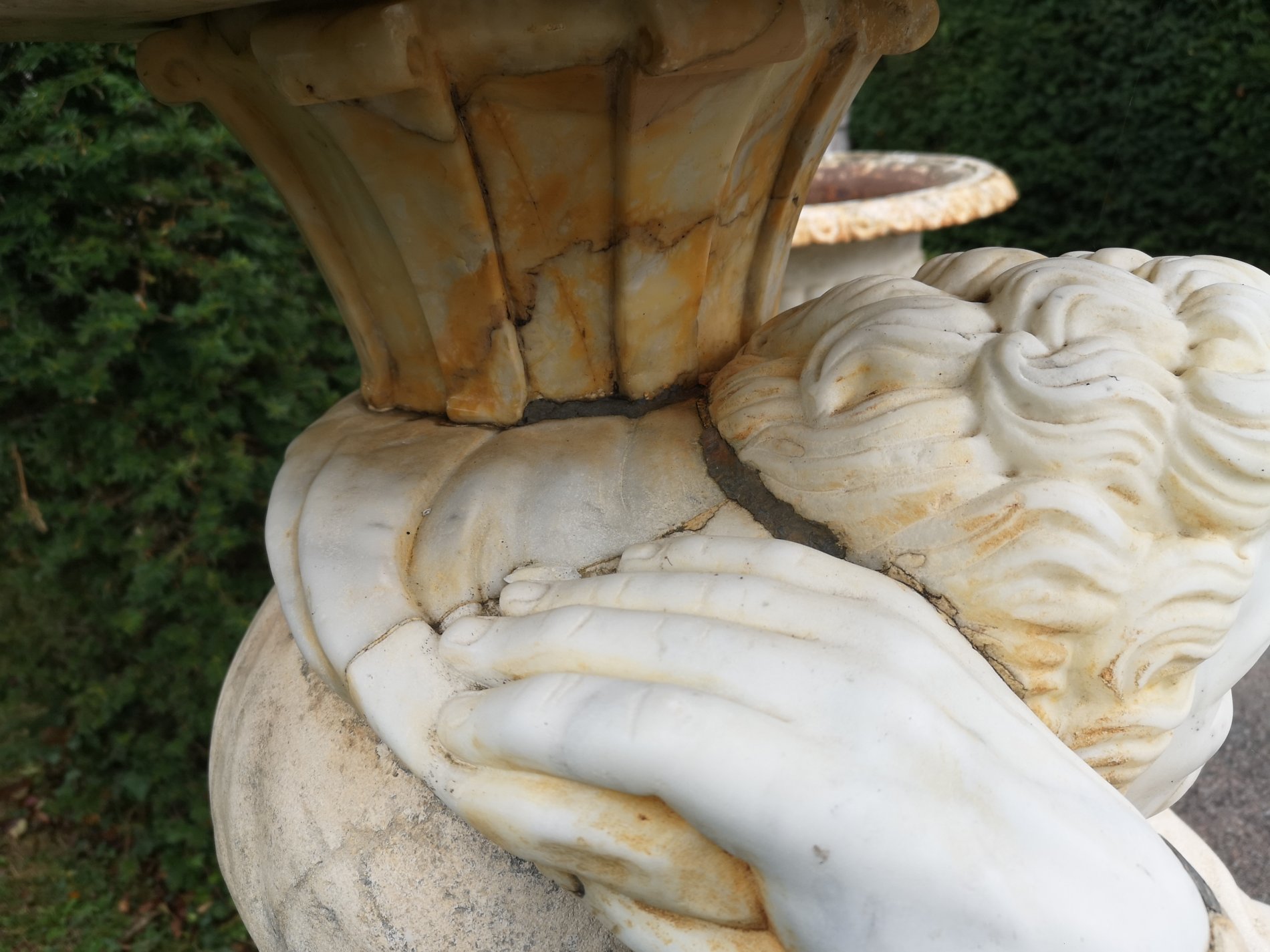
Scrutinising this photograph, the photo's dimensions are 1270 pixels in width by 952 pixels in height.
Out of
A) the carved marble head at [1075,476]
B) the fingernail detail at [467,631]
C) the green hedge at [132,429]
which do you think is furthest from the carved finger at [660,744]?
the green hedge at [132,429]

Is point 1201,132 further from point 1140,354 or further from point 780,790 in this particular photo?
point 780,790

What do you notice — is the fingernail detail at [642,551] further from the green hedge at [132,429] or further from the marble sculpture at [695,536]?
the green hedge at [132,429]

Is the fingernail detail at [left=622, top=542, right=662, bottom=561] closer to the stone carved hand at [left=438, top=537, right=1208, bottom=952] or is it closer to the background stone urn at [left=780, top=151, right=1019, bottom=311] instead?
the stone carved hand at [left=438, top=537, right=1208, bottom=952]

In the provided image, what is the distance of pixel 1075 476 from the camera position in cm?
90

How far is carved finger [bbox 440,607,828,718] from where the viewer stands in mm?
831

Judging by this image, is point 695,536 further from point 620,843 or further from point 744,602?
point 620,843

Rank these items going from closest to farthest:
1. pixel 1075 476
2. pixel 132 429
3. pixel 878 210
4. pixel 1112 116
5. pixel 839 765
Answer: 1. pixel 839 765
2. pixel 1075 476
3. pixel 132 429
4. pixel 878 210
5. pixel 1112 116

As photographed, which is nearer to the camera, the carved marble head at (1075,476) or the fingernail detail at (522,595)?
the carved marble head at (1075,476)

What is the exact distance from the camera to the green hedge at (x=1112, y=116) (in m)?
4.50

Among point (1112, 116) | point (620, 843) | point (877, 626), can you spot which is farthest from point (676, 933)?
point (1112, 116)

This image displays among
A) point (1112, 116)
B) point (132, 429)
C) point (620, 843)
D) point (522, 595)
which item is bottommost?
point (1112, 116)

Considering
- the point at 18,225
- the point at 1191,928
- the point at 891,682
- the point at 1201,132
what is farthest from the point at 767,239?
the point at 1201,132

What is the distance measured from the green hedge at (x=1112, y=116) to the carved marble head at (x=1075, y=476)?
14.1ft

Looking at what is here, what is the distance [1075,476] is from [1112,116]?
4881 millimetres
